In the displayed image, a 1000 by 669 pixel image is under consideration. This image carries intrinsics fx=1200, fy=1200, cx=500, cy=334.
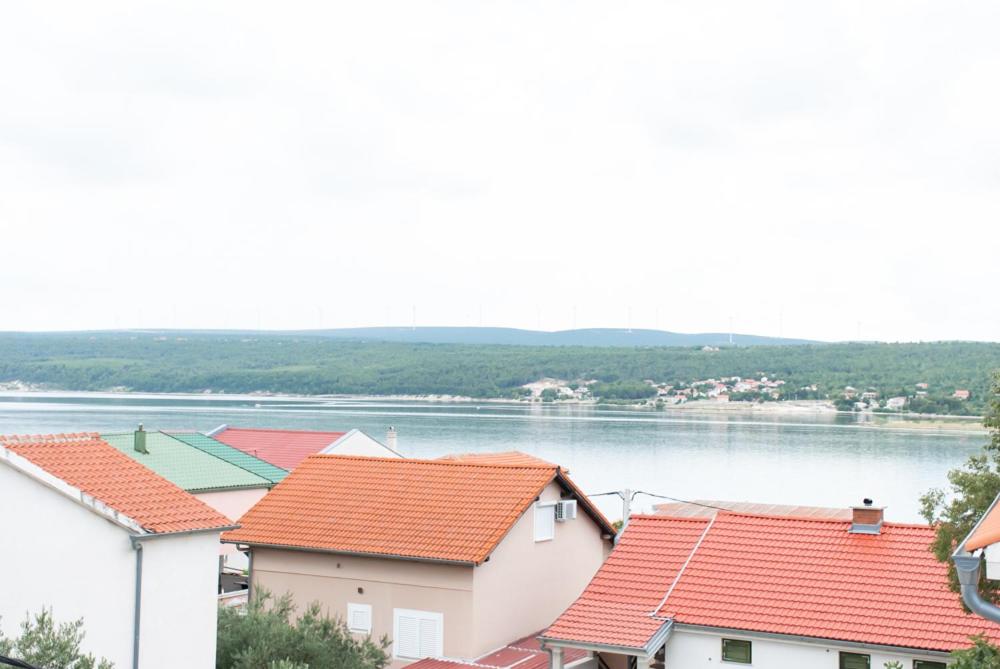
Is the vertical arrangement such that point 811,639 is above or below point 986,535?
below

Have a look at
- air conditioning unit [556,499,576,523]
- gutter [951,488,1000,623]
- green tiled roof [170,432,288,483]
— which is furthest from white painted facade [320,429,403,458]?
gutter [951,488,1000,623]

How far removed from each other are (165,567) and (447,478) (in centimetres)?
732

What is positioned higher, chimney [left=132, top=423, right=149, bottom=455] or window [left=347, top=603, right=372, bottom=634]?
chimney [left=132, top=423, right=149, bottom=455]

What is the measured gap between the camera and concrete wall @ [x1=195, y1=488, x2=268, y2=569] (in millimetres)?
28422

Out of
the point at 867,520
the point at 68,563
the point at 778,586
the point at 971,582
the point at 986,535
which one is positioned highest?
the point at 986,535

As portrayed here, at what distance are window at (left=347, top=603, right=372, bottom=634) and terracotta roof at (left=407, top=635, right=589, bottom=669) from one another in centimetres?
128

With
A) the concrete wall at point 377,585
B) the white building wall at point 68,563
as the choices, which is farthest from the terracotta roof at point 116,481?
the concrete wall at point 377,585

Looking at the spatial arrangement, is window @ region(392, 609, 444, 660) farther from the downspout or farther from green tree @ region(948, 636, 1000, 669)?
green tree @ region(948, 636, 1000, 669)

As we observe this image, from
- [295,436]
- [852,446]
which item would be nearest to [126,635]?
[295,436]

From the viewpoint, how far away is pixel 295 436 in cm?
3725

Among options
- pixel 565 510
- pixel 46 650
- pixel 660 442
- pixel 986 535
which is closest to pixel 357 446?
pixel 565 510

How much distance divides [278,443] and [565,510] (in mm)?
17913

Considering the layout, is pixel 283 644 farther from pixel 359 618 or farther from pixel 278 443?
pixel 278 443

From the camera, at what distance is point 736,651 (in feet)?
53.7
